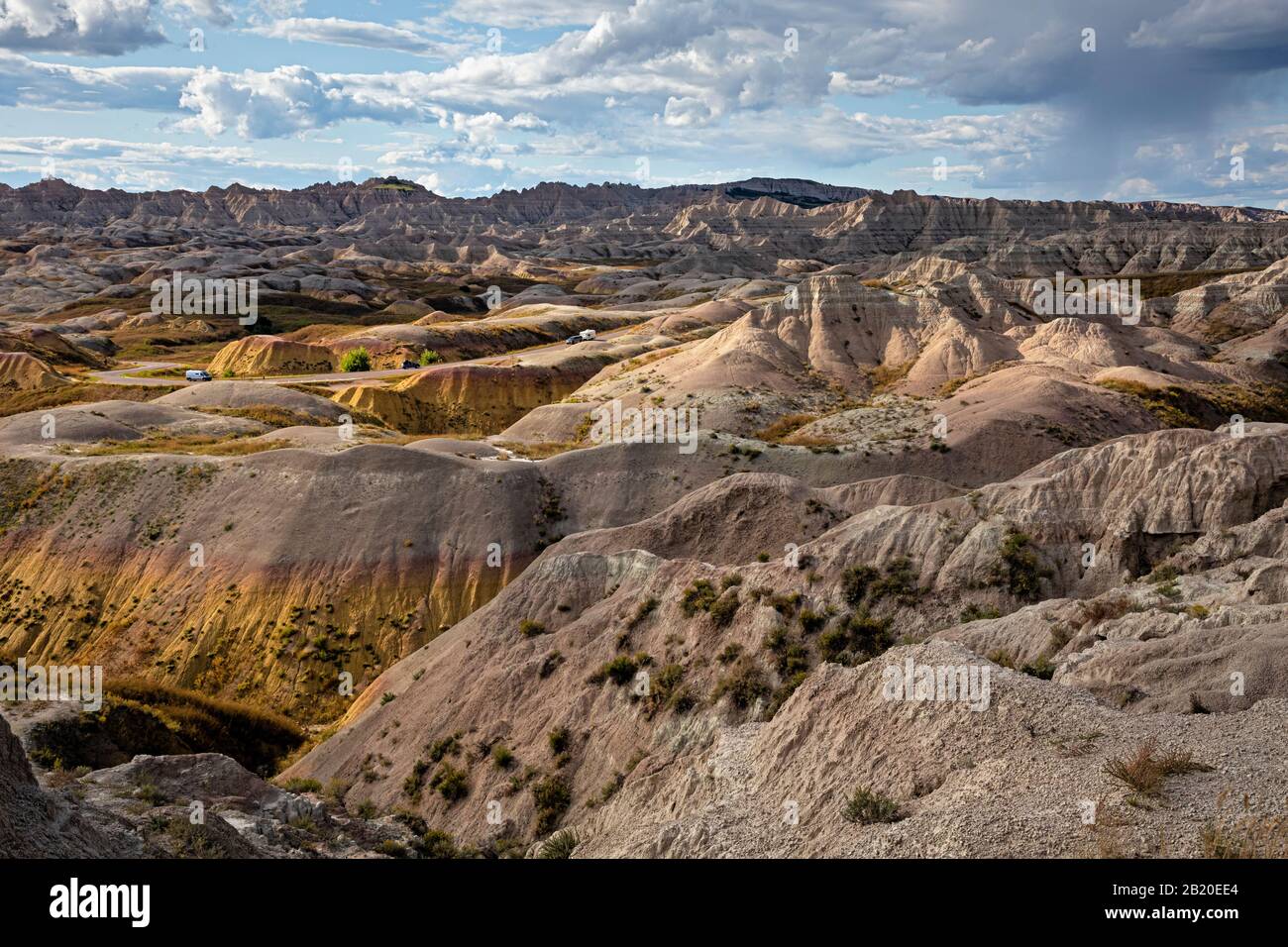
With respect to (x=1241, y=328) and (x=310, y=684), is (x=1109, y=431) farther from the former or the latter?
(x=1241, y=328)

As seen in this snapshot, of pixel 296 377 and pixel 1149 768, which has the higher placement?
pixel 296 377

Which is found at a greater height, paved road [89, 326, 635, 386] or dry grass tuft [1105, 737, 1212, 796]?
paved road [89, 326, 635, 386]

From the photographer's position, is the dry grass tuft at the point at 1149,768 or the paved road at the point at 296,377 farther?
the paved road at the point at 296,377

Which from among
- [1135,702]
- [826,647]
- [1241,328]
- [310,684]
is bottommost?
[310,684]

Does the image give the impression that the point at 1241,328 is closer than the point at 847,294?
No

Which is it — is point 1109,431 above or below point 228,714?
above

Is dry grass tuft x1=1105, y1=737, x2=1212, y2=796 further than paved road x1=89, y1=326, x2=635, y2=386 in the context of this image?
No

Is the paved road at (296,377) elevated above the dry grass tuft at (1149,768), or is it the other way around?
the paved road at (296,377)

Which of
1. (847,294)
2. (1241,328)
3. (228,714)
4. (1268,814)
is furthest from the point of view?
(1241,328)

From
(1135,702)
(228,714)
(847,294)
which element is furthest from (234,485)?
(847,294)

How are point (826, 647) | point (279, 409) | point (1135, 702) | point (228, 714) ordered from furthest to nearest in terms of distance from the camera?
point (279, 409) → point (228, 714) → point (826, 647) → point (1135, 702)

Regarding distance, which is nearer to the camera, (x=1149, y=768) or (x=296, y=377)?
(x=1149, y=768)
